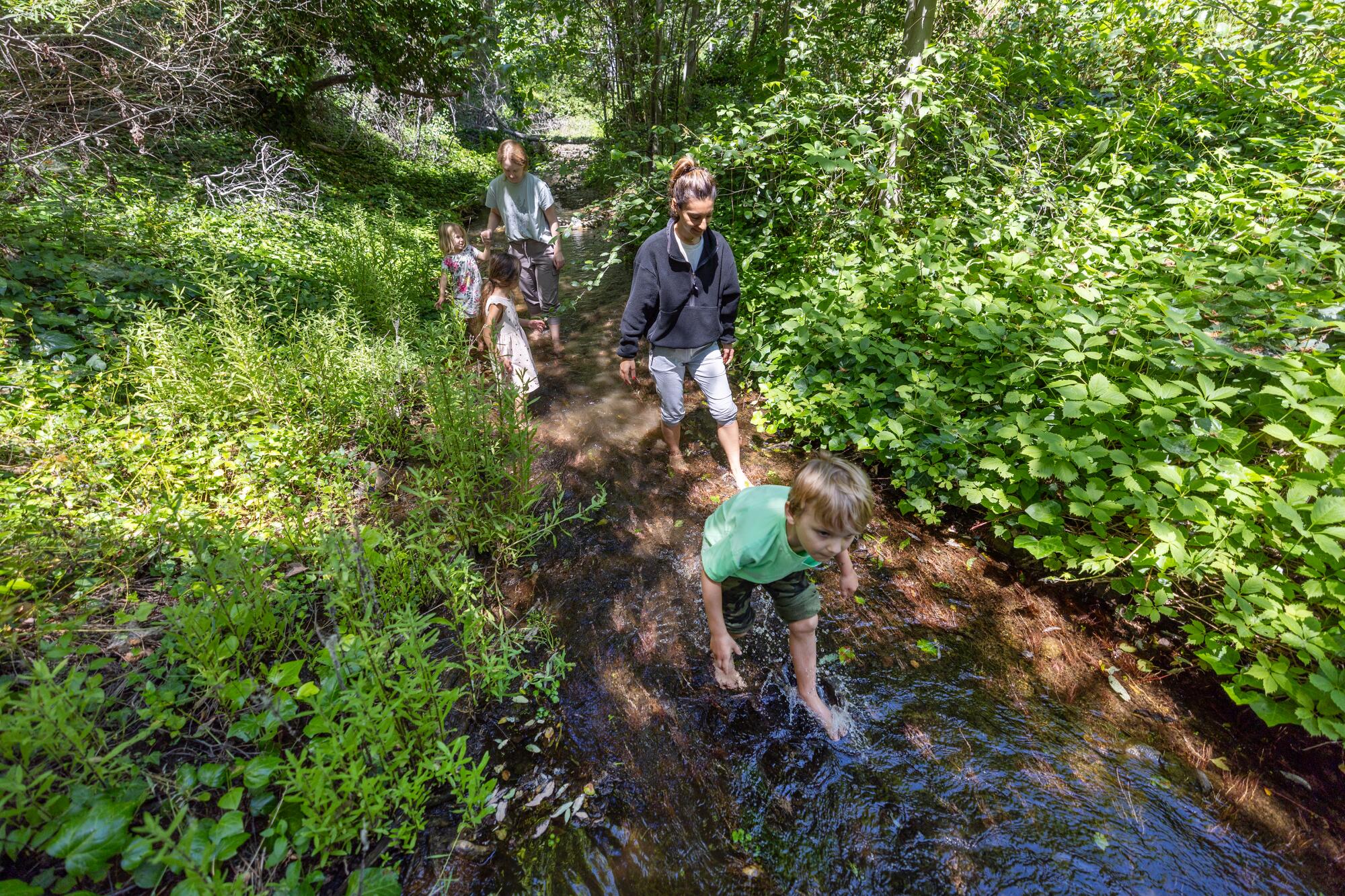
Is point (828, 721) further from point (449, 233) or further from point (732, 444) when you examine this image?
point (449, 233)

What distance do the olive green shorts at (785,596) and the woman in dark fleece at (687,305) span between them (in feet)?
2.51

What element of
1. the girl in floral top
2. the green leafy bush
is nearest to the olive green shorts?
the green leafy bush

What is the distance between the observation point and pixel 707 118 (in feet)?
28.2

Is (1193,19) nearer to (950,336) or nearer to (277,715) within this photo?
(950,336)

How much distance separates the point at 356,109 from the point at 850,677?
15020mm

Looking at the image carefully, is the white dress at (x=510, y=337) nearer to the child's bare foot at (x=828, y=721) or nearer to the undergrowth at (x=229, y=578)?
the undergrowth at (x=229, y=578)

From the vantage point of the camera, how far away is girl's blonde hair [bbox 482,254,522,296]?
4434 millimetres

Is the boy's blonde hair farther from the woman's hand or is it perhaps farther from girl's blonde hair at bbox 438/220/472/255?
girl's blonde hair at bbox 438/220/472/255

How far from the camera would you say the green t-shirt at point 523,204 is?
517cm

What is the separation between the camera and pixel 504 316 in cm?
448

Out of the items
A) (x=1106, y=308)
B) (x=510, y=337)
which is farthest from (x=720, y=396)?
(x=1106, y=308)

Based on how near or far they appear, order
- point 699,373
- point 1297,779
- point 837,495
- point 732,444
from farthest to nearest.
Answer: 1. point 732,444
2. point 699,373
3. point 1297,779
4. point 837,495

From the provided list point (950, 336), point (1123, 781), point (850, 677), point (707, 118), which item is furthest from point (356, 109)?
point (1123, 781)

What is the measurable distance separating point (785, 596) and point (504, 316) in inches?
134
